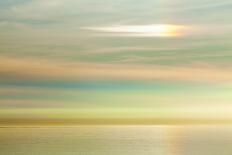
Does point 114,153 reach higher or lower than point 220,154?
higher

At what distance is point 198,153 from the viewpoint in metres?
131

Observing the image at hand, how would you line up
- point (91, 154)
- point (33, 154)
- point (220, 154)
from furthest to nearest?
point (91, 154), point (33, 154), point (220, 154)

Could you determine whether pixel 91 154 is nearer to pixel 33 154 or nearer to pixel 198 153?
pixel 33 154

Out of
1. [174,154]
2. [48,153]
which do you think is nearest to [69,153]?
[48,153]

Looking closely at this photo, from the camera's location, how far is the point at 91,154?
14438 cm

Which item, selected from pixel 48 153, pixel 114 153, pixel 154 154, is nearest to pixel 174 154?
pixel 154 154

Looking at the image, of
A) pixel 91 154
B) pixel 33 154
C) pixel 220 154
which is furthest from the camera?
pixel 91 154

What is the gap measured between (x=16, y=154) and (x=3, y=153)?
702cm

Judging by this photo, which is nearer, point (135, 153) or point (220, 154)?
point (220, 154)

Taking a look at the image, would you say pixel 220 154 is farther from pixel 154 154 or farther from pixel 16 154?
pixel 16 154

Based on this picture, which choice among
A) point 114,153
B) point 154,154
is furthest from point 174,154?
point 114,153

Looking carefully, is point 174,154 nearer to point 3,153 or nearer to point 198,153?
point 198,153

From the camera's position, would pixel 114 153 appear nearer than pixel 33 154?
No

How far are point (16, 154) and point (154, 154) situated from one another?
3123cm
